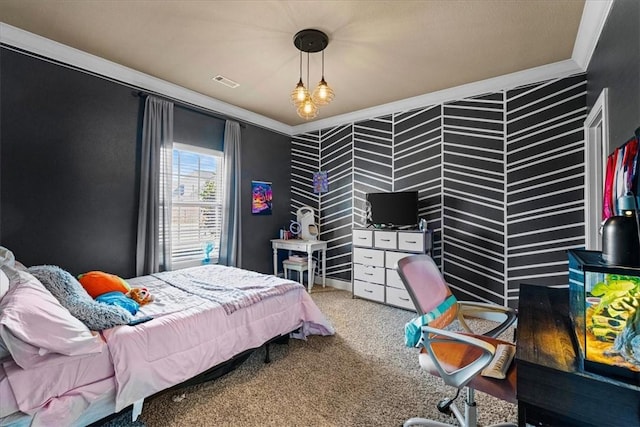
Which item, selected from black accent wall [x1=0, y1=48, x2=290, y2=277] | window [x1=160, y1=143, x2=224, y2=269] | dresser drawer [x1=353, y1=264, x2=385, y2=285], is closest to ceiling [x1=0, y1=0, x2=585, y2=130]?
black accent wall [x1=0, y1=48, x2=290, y2=277]

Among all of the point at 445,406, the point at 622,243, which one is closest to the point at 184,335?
the point at 445,406

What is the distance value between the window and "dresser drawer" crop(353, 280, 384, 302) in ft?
6.64

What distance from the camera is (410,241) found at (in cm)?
343

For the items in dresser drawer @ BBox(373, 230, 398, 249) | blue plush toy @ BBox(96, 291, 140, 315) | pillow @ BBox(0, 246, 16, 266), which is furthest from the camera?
dresser drawer @ BBox(373, 230, 398, 249)

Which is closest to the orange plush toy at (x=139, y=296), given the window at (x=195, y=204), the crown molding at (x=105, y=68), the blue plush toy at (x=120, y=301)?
the blue plush toy at (x=120, y=301)

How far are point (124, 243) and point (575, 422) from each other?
361cm

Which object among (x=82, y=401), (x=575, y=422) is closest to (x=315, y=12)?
(x=575, y=422)

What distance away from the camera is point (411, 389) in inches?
78.4

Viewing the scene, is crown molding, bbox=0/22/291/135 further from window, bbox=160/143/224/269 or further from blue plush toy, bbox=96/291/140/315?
blue plush toy, bbox=96/291/140/315

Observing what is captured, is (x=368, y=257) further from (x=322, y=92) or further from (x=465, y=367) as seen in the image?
(x=465, y=367)

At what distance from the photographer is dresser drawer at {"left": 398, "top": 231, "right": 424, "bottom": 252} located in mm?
3355

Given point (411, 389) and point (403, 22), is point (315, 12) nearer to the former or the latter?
point (403, 22)

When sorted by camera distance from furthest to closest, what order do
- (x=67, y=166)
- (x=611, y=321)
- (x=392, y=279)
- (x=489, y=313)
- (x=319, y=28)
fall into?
(x=392, y=279), (x=67, y=166), (x=319, y=28), (x=489, y=313), (x=611, y=321)

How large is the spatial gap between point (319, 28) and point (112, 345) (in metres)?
2.61
